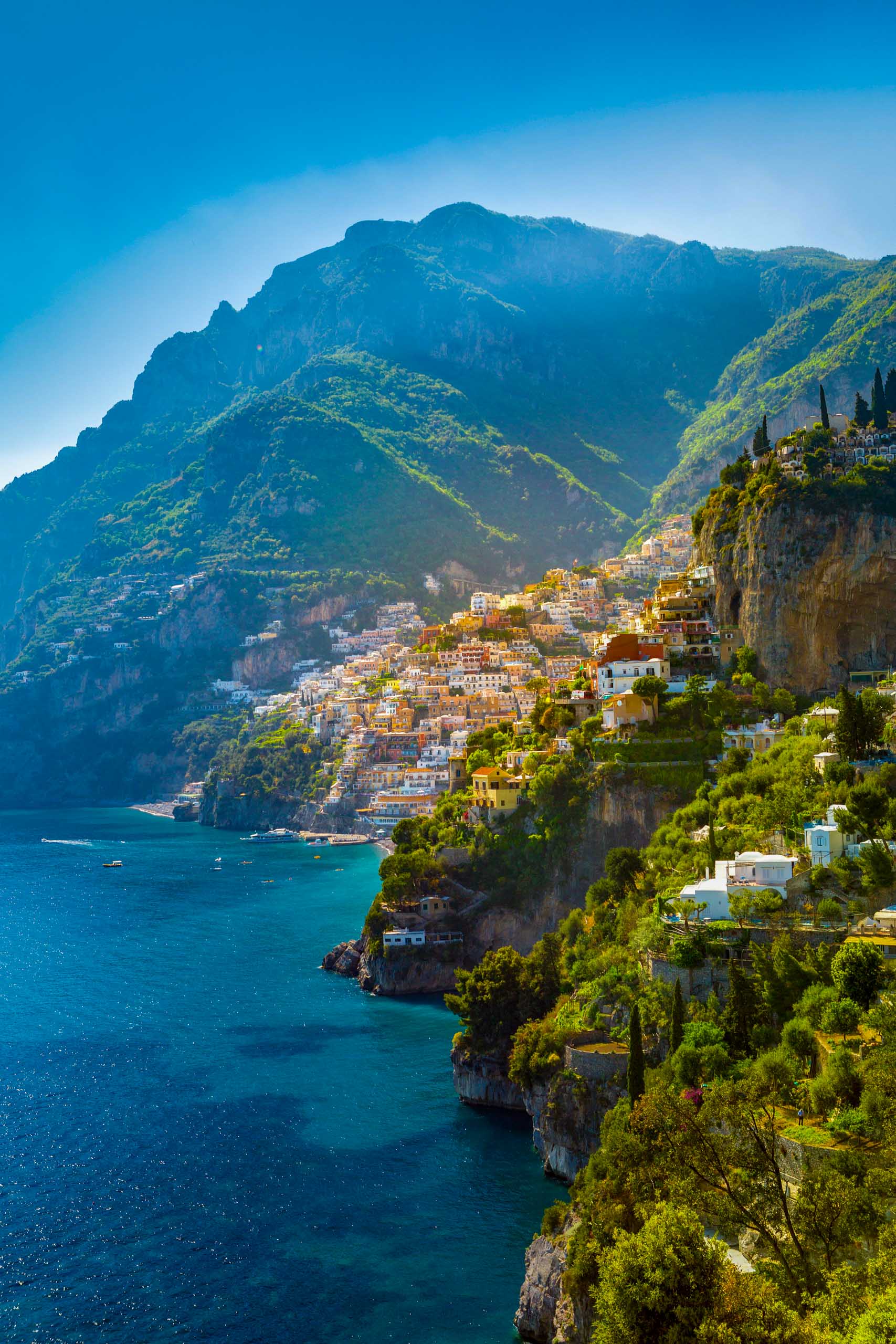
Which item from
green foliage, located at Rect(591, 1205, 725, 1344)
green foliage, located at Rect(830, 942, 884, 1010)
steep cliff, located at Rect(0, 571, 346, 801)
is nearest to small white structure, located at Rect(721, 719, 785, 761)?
green foliage, located at Rect(830, 942, 884, 1010)

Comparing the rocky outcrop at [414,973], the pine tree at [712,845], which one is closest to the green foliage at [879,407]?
the pine tree at [712,845]

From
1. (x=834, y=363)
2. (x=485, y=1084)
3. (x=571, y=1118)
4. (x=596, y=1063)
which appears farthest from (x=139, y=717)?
(x=596, y=1063)

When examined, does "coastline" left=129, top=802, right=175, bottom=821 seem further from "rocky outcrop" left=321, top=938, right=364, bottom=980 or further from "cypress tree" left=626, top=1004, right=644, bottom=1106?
"cypress tree" left=626, top=1004, right=644, bottom=1106

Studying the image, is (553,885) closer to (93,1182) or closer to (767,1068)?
(93,1182)

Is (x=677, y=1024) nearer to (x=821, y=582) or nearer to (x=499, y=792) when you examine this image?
(x=821, y=582)

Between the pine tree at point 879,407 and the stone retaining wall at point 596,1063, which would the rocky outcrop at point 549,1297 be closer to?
the stone retaining wall at point 596,1063
